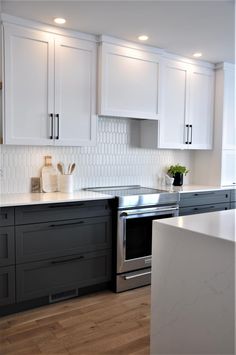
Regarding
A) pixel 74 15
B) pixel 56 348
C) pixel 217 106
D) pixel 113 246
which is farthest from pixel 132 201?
pixel 217 106

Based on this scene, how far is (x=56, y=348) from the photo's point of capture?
7.50ft

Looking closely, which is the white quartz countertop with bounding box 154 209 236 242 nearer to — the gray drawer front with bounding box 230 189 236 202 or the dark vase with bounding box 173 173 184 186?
the dark vase with bounding box 173 173 184 186

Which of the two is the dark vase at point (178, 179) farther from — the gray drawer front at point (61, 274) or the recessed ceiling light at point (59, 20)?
the recessed ceiling light at point (59, 20)

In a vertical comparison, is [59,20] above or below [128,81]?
above

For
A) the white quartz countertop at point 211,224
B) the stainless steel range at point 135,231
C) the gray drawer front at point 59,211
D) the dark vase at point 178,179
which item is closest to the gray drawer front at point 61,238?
the gray drawer front at point 59,211

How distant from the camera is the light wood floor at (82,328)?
2.29 m

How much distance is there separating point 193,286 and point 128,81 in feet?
8.09

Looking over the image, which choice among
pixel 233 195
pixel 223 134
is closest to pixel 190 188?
pixel 233 195

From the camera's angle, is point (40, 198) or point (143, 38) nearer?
point (40, 198)

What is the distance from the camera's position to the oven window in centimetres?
329

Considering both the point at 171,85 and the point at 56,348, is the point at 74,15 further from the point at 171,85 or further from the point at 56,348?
the point at 56,348

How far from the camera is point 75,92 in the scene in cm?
328

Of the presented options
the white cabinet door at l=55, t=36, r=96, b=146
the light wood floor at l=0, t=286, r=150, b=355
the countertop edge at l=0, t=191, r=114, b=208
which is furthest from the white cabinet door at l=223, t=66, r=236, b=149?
the light wood floor at l=0, t=286, r=150, b=355

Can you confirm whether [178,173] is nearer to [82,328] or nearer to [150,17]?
[150,17]
